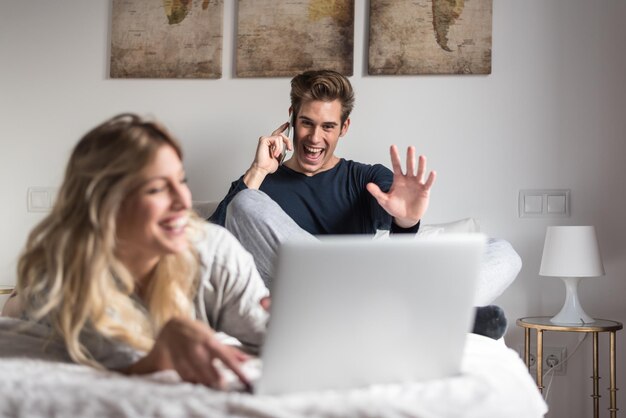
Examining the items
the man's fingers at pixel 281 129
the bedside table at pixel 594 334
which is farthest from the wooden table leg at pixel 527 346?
the man's fingers at pixel 281 129

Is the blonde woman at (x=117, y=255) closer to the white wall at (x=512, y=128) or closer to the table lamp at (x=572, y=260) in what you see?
the table lamp at (x=572, y=260)

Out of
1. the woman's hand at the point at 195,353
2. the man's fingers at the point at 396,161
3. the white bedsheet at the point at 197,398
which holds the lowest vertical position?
the white bedsheet at the point at 197,398

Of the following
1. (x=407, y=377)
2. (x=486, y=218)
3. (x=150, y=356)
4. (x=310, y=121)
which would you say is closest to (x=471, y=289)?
(x=407, y=377)

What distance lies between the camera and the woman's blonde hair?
129 cm

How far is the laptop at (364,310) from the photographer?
1086 mm

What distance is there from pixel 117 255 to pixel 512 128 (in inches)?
81.5

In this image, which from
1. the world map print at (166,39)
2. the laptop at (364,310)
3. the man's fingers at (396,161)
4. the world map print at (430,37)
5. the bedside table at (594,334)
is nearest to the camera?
the laptop at (364,310)

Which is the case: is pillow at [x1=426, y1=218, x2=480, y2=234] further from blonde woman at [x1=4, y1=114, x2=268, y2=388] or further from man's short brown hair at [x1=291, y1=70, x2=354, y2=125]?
blonde woman at [x1=4, y1=114, x2=268, y2=388]

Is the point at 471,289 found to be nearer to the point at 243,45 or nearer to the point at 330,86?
the point at 330,86

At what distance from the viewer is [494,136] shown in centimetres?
308

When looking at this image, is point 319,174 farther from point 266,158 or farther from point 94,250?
point 94,250

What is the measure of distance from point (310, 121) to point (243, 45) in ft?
2.05

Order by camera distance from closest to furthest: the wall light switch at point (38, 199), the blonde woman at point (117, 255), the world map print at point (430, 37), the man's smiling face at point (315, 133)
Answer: the blonde woman at point (117, 255) → the man's smiling face at point (315, 133) → the world map print at point (430, 37) → the wall light switch at point (38, 199)

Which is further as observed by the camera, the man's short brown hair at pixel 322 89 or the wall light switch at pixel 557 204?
the wall light switch at pixel 557 204
